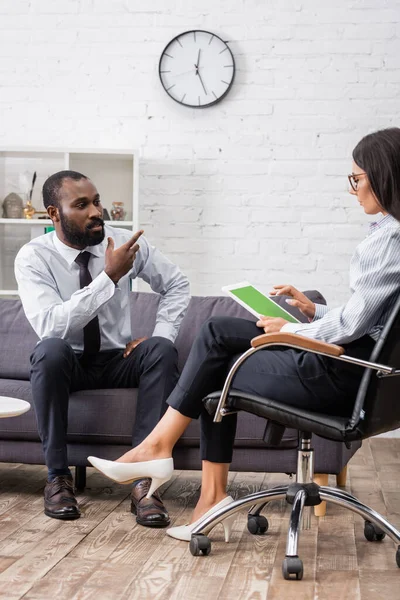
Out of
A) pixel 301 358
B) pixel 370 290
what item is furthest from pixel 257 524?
pixel 370 290

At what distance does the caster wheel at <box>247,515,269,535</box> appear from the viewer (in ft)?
8.19

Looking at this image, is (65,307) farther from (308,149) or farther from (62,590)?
(308,149)

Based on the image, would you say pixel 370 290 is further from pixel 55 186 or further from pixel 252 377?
pixel 55 186

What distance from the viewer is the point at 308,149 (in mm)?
4707

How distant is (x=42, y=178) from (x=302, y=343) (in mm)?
A: 2953

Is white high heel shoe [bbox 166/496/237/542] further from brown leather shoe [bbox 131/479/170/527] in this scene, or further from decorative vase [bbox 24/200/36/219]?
decorative vase [bbox 24/200/36/219]

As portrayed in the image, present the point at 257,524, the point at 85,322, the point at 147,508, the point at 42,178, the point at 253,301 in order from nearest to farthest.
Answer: the point at 253,301
the point at 257,524
the point at 147,508
the point at 85,322
the point at 42,178

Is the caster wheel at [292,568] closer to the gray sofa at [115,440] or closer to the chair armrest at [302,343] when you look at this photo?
the chair armrest at [302,343]

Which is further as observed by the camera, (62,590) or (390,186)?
(390,186)

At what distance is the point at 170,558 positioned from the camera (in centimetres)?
223

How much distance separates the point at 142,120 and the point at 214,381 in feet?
8.98

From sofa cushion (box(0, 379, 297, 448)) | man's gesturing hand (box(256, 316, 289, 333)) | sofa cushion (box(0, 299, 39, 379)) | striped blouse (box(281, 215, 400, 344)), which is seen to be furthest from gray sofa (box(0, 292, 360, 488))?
striped blouse (box(281, 215, 400, 344))

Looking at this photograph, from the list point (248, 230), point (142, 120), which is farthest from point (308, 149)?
point (142, 120)

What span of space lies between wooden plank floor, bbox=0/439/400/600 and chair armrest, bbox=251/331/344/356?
556mm
